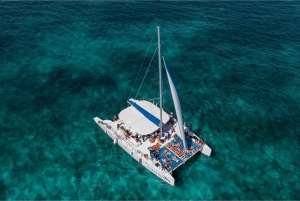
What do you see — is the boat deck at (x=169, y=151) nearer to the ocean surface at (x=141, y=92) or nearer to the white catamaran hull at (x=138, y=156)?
the white catamaran hull at (x=138, y=156)

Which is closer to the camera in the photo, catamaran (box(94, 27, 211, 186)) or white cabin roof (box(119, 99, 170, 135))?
catamaran (box(94, 27, 211, 186))

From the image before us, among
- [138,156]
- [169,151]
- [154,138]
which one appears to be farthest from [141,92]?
[138,156]

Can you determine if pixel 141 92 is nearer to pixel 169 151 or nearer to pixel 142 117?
pixel 142 117

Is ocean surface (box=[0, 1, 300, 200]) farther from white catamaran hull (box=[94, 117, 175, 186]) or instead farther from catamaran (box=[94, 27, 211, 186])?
catamaran (box=[94, 27, 211, 186])

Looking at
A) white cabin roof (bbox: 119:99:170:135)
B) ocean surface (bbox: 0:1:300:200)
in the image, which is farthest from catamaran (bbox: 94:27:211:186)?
ocean surface (bbox: 0:1:300:200)

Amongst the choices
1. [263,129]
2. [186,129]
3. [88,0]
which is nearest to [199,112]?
[186,129]

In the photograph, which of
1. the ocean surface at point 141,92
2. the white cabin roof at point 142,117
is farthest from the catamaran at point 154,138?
the ocean surface at point 141,92
